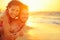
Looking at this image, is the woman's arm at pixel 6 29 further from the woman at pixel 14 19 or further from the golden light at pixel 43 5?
the golden light at pixel 43 5

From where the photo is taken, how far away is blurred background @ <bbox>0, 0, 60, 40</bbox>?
1.22 meters

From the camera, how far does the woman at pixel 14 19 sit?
1.31 metres

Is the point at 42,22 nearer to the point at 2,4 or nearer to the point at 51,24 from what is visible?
the point at 51,24

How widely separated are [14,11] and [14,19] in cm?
8

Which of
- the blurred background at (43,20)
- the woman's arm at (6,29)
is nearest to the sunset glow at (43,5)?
the blurred background at (43,20)

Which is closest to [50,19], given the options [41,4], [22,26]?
[41,4]

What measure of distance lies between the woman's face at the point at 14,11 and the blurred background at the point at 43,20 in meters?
0.09

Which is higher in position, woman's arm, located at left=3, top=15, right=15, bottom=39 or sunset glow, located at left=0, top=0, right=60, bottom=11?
sunset glow, located at left=0, top=0, right=60, bottom=11

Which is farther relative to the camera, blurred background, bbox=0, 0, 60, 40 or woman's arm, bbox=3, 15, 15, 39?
woman's arm, bbox=3, 15, 15, 39

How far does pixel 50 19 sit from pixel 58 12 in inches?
3.6

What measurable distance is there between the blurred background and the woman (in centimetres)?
5

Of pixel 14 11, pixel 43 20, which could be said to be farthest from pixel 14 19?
pixel 43 20

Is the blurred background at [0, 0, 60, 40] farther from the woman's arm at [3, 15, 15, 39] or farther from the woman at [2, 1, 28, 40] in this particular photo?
the woman's arm at [3, 15, 15, 39]

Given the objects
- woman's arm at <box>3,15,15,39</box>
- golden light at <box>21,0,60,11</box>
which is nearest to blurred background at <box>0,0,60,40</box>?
golden light at <box>21,0,60,11</box>
